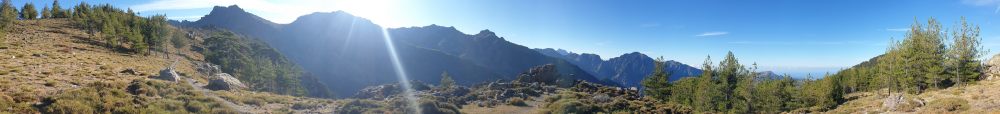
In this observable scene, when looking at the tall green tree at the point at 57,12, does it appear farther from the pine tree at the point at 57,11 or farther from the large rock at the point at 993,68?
the large rock at the point at 993,68

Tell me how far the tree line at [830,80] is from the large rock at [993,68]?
117 cm

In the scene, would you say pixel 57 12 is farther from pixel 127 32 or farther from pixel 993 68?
pixel 993 68

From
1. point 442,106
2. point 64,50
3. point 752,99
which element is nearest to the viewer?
point 442,106

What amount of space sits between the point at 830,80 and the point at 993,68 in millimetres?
Answer: 26331

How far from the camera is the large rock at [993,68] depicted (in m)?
62.3

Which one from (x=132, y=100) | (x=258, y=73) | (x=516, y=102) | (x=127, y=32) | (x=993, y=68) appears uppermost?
(x=127, y=32)

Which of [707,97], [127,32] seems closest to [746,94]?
[707,97]

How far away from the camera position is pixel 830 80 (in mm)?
61344

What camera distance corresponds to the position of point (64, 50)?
7000 centimetres

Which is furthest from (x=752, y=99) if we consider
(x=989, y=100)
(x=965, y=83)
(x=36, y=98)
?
(x=36, y=98)

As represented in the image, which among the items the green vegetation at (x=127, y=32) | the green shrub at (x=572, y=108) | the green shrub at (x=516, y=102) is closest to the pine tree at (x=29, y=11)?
the green vegetation at (x=127, y=32)

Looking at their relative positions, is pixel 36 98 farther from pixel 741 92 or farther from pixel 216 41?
pixel 216 41

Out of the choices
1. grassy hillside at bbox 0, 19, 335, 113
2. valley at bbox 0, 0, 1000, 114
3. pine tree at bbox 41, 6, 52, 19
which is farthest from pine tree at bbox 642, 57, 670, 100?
pine tree at bbox 41, 6, 52, 19

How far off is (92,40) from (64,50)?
95.1ft
